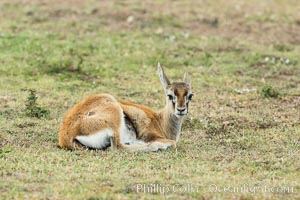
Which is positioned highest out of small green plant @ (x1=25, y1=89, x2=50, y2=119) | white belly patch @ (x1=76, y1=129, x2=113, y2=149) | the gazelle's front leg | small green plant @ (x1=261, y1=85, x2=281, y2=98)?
small green plant @ (x1=261, y1=85, x2=281, y2=98)

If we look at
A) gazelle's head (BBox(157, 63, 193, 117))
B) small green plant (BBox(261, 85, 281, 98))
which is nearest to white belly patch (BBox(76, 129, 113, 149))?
gazelle's head (BBox(157, 63, 193, 117))

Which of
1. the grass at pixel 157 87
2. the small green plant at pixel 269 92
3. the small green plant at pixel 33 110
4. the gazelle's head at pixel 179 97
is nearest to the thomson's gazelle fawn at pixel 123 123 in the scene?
the gazelle's head at pixel 179 97

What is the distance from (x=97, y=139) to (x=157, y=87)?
4.62 metres

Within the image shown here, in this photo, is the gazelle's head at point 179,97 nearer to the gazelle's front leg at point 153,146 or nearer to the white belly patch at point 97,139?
the gazelle's front leg at point 153,146

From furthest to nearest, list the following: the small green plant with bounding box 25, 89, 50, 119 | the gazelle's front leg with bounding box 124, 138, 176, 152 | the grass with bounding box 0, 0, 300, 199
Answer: the small green plant with bounding box 25, 89, 50, 119, the gazelle's front leg with bounding box 124, 138, 176, 152, the grass with bounding box 0, 0, 300, 199

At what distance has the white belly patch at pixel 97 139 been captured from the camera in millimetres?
8352

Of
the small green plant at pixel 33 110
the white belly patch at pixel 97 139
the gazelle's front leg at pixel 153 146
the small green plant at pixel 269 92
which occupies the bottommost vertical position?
the gazelle's front leg at pixel 153 146

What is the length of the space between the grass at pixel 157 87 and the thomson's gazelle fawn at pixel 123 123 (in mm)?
181

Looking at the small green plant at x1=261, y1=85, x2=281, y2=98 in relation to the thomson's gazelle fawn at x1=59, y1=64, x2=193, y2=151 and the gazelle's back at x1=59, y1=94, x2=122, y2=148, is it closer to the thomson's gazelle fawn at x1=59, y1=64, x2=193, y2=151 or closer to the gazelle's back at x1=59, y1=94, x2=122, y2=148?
the thomson's gazelle fawn at x1=59, y1=64, x2=193, y2=151

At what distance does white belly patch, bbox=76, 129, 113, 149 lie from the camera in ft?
27.4

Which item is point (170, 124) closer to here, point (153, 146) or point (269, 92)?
point (153, 146)

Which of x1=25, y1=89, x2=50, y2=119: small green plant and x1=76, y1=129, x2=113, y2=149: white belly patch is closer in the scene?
x1=76, y1=129, x2=113, y2=149: white belly patch

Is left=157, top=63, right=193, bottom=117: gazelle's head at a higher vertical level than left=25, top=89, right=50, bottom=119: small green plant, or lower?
higher

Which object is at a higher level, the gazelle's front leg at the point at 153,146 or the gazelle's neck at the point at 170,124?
the gazelle's neck at the point at 170,124
